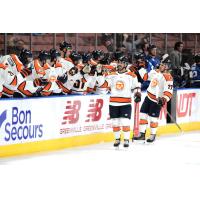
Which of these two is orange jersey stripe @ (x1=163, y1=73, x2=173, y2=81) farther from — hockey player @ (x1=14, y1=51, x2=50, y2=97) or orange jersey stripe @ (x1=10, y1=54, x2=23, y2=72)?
orange jersey stripe @ (x1=10, y1=54, x2=23, y2=72)

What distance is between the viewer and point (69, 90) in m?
13.0

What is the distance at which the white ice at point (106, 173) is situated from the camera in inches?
314

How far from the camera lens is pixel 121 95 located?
40.1ft

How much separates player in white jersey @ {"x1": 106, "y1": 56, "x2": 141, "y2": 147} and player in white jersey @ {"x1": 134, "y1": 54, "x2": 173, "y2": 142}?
81cm

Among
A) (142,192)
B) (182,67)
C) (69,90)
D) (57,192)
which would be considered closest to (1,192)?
(57,192)

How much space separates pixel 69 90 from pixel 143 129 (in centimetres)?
146

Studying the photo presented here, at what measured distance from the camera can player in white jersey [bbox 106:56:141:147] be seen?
1217 cm

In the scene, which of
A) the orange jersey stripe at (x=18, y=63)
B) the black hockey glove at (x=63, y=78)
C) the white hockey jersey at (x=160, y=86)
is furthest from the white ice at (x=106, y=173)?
the orange jersey stripe at (x=18, y=63)

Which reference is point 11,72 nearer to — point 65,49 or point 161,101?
point 65,49

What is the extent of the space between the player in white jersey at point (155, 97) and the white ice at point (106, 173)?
13.4 inches

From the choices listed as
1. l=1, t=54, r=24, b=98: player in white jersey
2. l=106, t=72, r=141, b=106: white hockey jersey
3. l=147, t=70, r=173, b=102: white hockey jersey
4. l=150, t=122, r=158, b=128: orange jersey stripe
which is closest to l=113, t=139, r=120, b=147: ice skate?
l=106, t=72, r=141, b=106: white hockey jersey

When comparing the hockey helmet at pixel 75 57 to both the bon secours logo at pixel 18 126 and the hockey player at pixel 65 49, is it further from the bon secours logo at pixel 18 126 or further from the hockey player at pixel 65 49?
the bon secours logo at pixel 18 126
